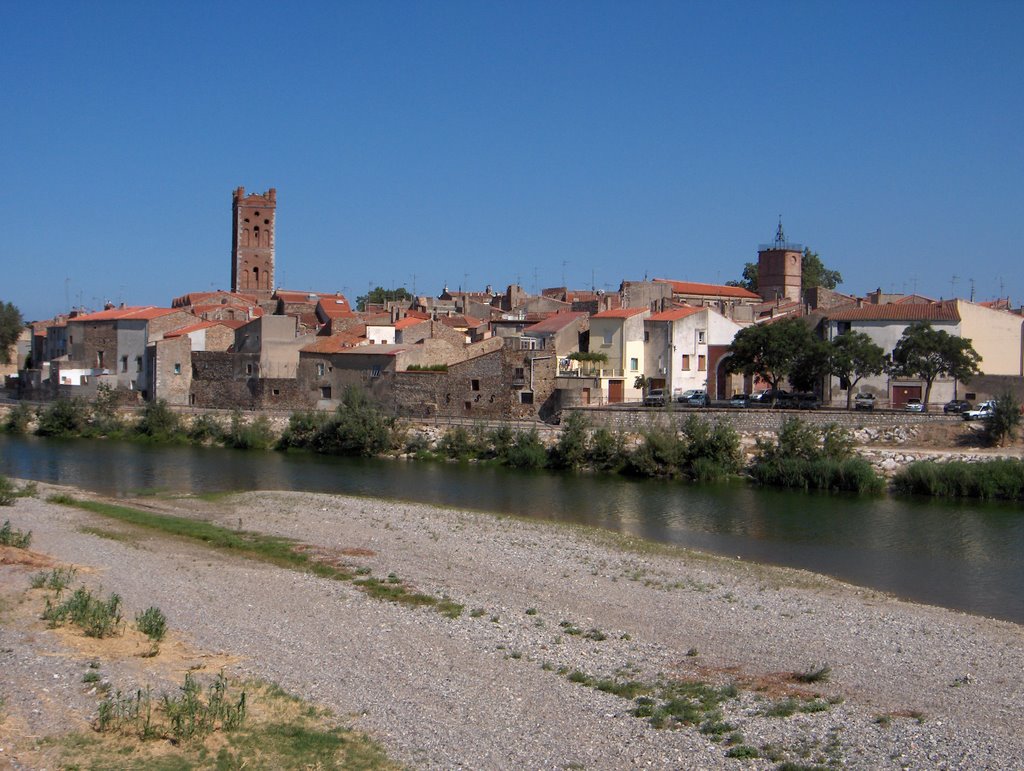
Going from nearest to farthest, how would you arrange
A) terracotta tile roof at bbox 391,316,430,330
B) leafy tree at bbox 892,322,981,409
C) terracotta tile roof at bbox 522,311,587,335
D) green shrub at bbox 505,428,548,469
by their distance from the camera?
green shrub at bbox 505,428,548,469, leafy tree at bbox 892,322,981,409, terracotta tile roof at bbox 522,311,587,335, terracotta tile roof at bbox 391,316,430,330

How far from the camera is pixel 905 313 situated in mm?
56281

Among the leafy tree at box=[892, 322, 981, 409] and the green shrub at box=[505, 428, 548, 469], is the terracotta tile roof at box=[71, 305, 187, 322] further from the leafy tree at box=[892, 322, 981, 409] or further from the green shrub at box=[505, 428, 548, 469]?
the leafy tree at box=[892, 322, 981, 409]

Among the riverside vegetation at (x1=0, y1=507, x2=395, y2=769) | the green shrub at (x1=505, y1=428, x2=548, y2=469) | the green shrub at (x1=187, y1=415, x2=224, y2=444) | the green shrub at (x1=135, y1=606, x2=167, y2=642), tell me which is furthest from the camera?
the green shrub at (x1=187, y1=415, x2=224, y2=444)

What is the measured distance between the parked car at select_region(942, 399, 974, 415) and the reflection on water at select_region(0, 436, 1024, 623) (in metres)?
12.0

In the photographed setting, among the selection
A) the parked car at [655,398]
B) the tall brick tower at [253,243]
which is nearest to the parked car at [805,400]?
the parked car at [655,398]

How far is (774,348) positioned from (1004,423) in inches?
444

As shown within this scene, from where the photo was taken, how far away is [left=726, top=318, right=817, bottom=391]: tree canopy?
52.4 meters

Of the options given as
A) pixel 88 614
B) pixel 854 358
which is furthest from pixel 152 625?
pixel 854 358

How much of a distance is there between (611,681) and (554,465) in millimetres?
33290

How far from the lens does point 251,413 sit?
59844mm

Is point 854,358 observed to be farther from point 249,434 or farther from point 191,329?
point 191,329

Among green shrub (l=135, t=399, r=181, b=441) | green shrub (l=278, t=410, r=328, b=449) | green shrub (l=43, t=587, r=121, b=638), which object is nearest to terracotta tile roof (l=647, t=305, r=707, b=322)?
green shrub (l=278, t=410, r=328, b=449)

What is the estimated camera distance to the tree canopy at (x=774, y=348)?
5241 centimetres

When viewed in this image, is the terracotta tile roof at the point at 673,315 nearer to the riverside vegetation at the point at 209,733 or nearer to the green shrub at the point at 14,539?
the green shrub at the point at 14,539
